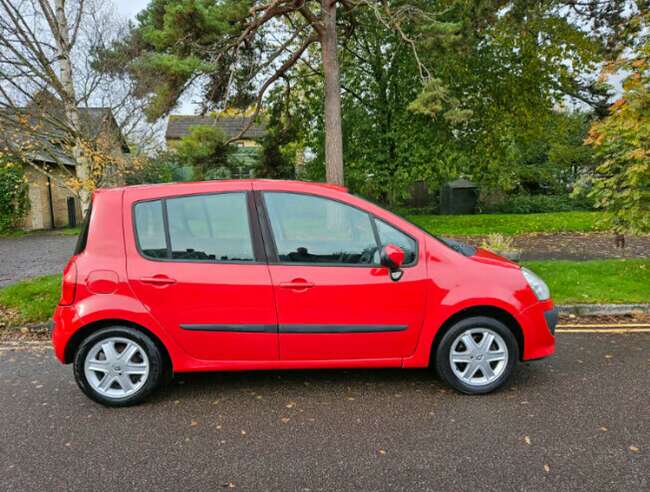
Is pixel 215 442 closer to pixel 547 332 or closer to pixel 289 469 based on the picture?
pixel 289 469

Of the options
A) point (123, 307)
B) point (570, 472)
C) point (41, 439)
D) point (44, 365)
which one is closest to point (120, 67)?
point (44, 365)

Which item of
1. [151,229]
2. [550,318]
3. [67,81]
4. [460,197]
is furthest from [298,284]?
[460,197]

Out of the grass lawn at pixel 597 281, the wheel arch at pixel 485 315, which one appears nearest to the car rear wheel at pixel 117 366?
the wheel arch at pixel 485 315

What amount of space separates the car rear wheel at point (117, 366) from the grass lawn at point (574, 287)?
9.65ft

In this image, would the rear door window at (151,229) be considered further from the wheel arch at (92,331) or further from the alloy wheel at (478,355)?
the alloy wheel at (478,355)

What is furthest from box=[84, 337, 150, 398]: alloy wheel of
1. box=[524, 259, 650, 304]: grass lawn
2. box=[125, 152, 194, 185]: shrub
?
box=[125, 152, 194, 185]: shrub

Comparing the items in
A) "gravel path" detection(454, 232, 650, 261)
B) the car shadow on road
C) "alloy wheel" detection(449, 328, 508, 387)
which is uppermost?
"gravel path" detection(454, 232, 650, 261)

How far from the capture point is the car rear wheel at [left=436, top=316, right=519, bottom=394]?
12.3 feet

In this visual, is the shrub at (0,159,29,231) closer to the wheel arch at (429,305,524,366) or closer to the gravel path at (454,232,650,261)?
the gravel path at (454,232,650,261)

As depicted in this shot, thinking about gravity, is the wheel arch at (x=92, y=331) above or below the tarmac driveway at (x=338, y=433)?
above

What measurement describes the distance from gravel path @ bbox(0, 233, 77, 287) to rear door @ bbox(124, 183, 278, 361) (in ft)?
20.8

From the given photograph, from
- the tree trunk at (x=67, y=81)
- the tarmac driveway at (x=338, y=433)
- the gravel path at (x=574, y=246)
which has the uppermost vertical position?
the tree trunk at (x=67, y=81)

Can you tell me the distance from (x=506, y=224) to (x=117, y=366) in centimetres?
1446

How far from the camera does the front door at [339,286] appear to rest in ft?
12.0
